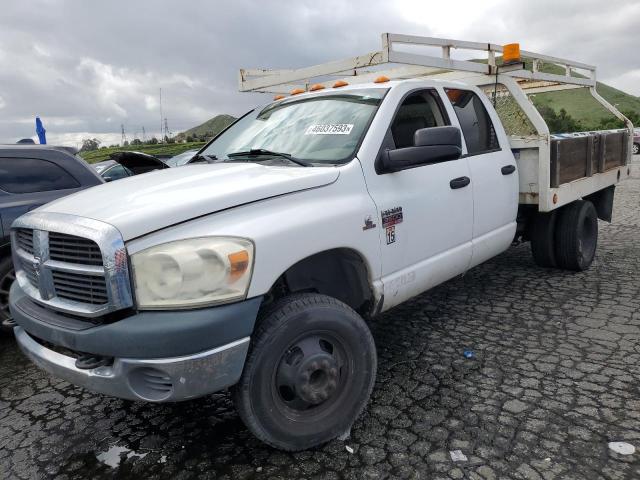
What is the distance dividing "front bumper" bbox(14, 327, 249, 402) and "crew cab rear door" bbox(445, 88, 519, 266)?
2.29 m

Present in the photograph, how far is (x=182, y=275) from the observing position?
2107 mm

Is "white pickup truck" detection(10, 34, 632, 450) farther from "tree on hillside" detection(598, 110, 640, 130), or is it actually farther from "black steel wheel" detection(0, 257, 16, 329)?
"tree on hillside" detection(598, 110, 640, 130)

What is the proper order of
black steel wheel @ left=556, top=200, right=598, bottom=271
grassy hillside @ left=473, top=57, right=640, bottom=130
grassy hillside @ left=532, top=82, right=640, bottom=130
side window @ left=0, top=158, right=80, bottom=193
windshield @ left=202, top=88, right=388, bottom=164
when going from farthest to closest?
grassy hillside @ left=532, top=82, right=640, bottom=130 → grassy hillside @ left=473, top=57, right=640, bottom=130 → black steel wheel @ left=556, top=200, right=598, bottom=271 → side window @ left=0, top=158, right=80, bottom=193 → windshield @ left=202, top=88, right=388, bottom=164

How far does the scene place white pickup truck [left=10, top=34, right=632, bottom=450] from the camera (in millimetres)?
2127

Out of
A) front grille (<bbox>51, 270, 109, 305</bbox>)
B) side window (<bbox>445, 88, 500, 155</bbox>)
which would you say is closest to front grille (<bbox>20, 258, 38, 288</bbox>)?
front grille (<bbox>51, 270, 109, 305</bbox>)

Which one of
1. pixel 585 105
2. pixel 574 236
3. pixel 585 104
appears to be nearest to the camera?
pixel 574 236

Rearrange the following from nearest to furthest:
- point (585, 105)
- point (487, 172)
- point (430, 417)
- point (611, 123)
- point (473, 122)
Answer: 1. point (430, 417)
2. point (487, 172)
3. point (473, 122)
4. point (611, 123)
5. point (585, 105)

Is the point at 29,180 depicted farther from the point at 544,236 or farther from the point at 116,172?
the point at 116,172

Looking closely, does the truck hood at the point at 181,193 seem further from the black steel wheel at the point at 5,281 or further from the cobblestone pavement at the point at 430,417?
the black steel wheel at the point at 5,281

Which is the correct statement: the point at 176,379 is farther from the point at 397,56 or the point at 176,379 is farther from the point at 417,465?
the point at 397,56

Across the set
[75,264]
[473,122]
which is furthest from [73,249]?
[473,122]

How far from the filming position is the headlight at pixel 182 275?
6.95ft

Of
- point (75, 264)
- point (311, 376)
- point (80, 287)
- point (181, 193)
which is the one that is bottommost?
point (311, 376)

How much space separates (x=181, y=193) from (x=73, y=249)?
0.53m
